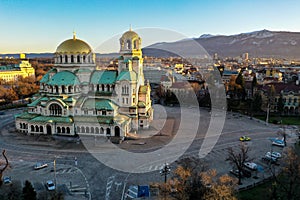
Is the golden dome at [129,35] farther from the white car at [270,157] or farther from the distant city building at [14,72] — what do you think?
the distant city building at [14,72]

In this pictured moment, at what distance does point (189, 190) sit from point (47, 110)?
26180mm

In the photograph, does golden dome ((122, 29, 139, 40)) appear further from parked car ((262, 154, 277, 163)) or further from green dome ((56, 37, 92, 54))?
parked car ((262, 154, 277, 163))

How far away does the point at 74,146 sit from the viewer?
32312 millimetres

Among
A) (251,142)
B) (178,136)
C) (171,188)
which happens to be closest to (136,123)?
(178,136)

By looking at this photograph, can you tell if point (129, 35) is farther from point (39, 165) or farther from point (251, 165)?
point (251, 165)

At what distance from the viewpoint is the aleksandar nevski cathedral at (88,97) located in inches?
1391

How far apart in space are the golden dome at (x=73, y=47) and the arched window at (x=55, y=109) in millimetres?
9013

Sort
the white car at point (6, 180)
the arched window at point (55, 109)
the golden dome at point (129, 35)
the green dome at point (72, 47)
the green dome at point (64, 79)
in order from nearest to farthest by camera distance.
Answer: the white car at point (6, 180), the arched window at point (55, 109), the green dome at point (64, 79), the golden dome at point (129, 35), the green dome at point (72, 47)

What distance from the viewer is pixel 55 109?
36531mm

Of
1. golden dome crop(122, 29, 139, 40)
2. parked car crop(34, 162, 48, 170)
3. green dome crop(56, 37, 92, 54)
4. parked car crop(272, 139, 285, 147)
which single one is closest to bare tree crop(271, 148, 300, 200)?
parked car crop(272, 139, 285, 147)

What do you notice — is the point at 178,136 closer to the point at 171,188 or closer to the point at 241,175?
the point at 241,175

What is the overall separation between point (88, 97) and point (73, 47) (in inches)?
323

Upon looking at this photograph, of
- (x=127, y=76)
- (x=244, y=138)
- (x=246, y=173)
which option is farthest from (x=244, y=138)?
(x=127, y=76)

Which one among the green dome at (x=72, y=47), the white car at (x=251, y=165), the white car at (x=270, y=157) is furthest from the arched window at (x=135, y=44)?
the white car at (x=270, y=157)
